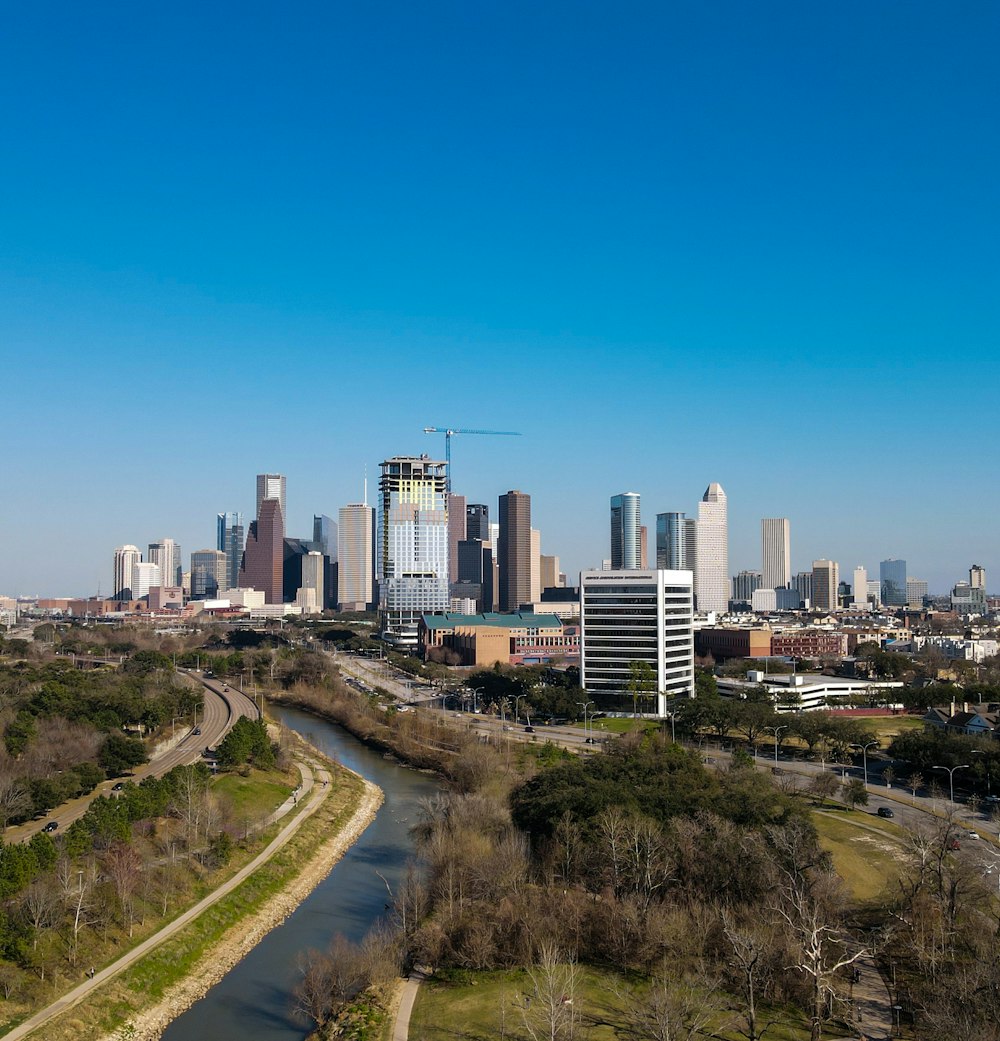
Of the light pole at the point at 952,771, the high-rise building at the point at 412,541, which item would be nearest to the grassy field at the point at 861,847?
the light pole at the point at 952,771

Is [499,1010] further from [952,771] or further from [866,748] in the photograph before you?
[866,748]

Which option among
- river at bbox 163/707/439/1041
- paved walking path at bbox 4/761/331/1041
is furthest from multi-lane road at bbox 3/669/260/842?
river at bbox 163/707/439/1041

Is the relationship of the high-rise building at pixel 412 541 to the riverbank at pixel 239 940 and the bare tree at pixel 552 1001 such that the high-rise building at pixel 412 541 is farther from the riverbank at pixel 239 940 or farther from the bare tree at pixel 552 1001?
the bare tree at pixel 552 1001

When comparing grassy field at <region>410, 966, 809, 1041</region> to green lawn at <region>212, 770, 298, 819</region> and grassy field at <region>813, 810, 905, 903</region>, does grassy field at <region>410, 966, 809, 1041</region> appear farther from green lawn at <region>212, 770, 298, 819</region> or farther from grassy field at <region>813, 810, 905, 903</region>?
green lawn at <region>212, 770, 298, 819</region>

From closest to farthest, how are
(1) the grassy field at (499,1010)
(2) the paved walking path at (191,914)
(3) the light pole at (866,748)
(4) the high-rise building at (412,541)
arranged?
1. (1) the grassy field at (499,1010)
2. (2) the paved walking path at (191,914)
3. (3) the light pole at (866,748)
4. (4) the high-rise building at (412,541)

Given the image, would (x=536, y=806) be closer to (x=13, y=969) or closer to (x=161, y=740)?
(x=13, y=969)

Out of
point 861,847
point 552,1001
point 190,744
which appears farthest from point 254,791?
point 552,1001

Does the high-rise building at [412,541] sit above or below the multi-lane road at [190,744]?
above
